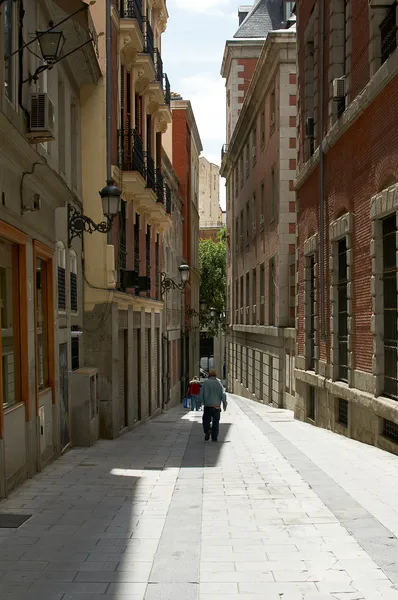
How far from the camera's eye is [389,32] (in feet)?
41.1

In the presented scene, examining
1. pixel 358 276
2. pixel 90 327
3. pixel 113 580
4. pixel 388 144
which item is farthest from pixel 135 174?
pixel 113 580

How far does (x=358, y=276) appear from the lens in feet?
46.9

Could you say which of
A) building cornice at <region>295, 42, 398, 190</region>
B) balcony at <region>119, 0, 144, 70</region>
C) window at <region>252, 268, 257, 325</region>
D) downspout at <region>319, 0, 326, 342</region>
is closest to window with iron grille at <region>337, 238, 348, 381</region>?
downspout at <region>319, 0, 326, 342</region>

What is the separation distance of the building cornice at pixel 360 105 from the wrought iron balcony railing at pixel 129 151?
4.37m

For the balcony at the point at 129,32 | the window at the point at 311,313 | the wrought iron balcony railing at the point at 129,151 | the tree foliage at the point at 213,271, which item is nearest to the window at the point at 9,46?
the wrought iron balcony railing at the point at 129,151

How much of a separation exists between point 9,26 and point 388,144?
601 cm

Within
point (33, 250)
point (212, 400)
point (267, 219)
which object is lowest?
point (212, 400)

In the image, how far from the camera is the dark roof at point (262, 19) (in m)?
41.7

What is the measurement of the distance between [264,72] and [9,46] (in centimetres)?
1944

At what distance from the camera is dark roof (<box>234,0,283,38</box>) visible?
4172cm

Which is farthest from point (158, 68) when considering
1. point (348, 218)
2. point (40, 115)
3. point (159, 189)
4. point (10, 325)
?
point (10, 325)

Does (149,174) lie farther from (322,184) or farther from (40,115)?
(40,115)

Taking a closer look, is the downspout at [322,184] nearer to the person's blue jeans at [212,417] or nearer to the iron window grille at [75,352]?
the person's blue jeans at [212,417]

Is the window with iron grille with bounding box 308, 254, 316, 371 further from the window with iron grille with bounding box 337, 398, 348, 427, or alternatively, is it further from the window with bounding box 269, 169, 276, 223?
the window with bounding box 269, 169, 276, 223
